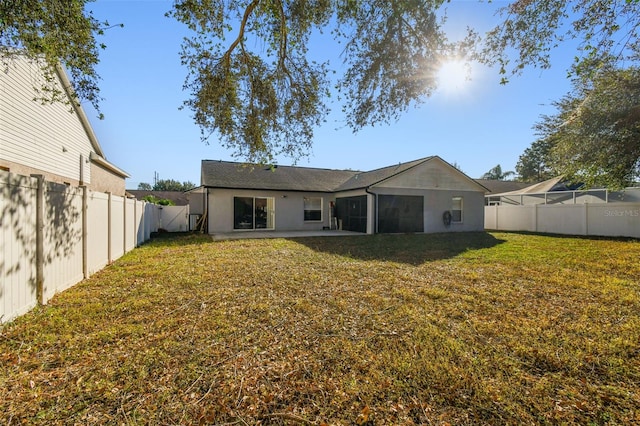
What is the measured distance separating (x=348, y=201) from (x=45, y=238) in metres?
14.3

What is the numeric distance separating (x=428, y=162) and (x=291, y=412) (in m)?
15.9

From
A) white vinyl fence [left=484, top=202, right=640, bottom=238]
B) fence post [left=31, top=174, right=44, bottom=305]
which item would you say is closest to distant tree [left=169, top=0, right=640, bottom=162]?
fence post [left=31, top=174, right=44, bottom=305]

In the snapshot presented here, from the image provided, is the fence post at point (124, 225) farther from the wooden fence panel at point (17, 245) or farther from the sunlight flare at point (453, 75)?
the sunlight flare at point (453, 75)

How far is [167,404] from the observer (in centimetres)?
230

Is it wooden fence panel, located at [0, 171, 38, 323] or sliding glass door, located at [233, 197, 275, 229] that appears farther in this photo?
sliding glass door, located at [233, 197, 275, 229]

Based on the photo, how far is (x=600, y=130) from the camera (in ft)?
38.0

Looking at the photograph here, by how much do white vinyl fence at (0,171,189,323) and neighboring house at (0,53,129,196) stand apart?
230cm

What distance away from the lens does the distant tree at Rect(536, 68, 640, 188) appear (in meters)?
10.5

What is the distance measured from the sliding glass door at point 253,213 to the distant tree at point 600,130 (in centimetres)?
1430

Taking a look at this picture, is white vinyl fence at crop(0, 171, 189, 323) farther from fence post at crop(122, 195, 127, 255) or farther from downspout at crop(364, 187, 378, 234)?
downspout at crop(364, 187, 378, 234)

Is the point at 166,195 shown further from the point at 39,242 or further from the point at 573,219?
the point at 573,219

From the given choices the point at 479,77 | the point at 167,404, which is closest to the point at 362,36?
the point at 479,77

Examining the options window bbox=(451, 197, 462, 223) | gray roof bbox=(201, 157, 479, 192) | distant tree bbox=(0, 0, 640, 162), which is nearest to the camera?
distant tree bbox=(0, 0, 640, 162)

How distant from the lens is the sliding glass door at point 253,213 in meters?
16.2
